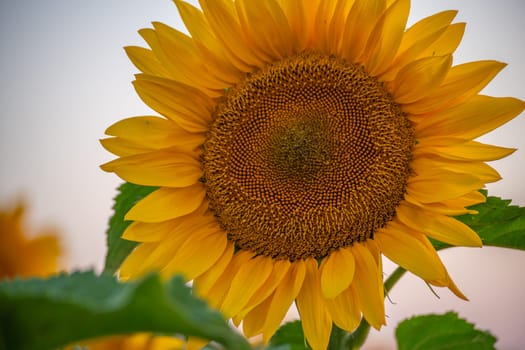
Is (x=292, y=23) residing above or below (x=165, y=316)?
above

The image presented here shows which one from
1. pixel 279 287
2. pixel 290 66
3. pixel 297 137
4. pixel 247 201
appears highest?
pixel 290 66

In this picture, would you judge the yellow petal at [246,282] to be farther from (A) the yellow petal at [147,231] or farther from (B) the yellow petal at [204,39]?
(B) the yellow petal at [204,39]

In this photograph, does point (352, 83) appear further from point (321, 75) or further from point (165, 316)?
point (165, 316)

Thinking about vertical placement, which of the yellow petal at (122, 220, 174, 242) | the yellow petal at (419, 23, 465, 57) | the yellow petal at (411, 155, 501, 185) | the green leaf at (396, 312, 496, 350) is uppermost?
the yellow petal at (419, 23, 465, 57)

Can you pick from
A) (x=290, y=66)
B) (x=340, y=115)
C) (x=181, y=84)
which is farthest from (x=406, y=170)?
(x=181, y=84)

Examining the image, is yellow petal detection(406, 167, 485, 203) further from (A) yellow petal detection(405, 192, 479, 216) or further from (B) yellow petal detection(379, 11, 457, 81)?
(B) yellow petal detection(379, 11, 457, 81)

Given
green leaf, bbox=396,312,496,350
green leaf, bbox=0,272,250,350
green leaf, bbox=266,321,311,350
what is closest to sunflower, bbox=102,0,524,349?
green leaf, bbox=266,321,311,350

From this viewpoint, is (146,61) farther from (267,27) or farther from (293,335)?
(293,335)
